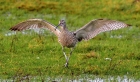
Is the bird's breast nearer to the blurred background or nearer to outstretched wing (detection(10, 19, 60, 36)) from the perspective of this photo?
outstretched wing (detection(10, 19, 60, 36))

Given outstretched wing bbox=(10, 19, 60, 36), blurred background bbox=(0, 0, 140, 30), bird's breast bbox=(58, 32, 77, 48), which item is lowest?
blurred background bbox=(0, 0, 140, 30)

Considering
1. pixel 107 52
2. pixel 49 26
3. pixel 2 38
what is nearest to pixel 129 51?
pixel 107 52

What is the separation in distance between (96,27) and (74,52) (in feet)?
5.86

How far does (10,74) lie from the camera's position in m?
→ 11.2

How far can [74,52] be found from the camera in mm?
13906

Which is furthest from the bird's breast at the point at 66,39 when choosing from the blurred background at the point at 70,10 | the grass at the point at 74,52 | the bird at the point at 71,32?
the blurred background at the point at 70,10

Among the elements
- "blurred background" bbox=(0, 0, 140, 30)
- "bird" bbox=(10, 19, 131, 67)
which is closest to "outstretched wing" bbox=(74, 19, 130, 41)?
"bird" bbox=(10, 19, 131, 67)

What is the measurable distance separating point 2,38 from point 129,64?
4.72 metres

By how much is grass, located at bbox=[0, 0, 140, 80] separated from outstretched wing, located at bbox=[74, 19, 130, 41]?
27.8 inches

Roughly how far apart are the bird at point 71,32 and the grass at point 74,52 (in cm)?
63

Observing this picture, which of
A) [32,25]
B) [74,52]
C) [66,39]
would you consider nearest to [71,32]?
[66,39]

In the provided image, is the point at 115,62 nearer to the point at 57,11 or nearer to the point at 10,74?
the point at 10,74

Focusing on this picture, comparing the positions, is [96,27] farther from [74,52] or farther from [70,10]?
[70,10]

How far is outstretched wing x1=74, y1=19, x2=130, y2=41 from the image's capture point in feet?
39.5
